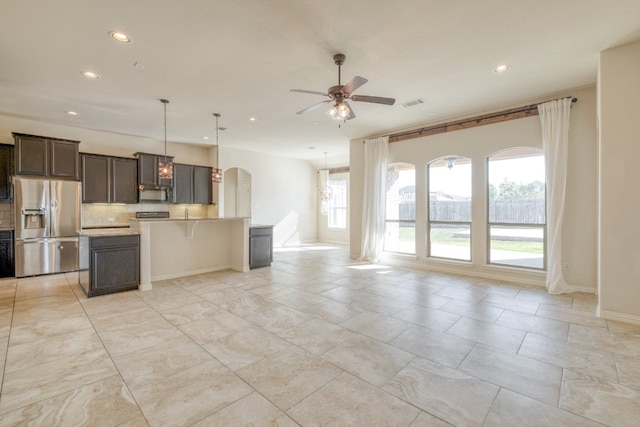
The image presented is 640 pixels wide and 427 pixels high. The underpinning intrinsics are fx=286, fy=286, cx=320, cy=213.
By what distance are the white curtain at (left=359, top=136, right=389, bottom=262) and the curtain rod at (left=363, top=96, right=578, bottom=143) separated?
0.42 meters

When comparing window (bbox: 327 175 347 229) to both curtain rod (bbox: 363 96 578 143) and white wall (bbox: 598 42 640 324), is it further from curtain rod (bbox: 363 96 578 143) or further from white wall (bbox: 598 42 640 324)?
white wall (bbox: 598 42 640 324)

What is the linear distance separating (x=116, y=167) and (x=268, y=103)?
4262 millimetres

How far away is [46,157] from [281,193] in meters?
5.89

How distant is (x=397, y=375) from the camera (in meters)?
2.28

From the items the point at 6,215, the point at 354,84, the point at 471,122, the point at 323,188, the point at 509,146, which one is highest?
the point at 471,122

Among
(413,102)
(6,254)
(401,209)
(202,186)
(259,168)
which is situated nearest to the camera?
(413,102)

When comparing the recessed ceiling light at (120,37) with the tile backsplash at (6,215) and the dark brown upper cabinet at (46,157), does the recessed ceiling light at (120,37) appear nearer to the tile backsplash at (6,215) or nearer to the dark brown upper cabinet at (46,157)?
the dark brown upper cabinet at (46,157)

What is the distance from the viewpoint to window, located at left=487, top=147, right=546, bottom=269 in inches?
195

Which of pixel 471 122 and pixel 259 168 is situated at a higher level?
pixel 471 122

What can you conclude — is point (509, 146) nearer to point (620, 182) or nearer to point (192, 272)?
point (620, 182)

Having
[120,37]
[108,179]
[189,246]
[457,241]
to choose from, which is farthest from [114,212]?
[457,241]

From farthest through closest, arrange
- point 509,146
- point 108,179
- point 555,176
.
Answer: point 108,179 < point 509,146 < point 555,176

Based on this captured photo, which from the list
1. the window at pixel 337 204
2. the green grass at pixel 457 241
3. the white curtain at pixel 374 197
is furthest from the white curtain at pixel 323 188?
the green grass at pixel 457 241

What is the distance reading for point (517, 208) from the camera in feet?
16.9
